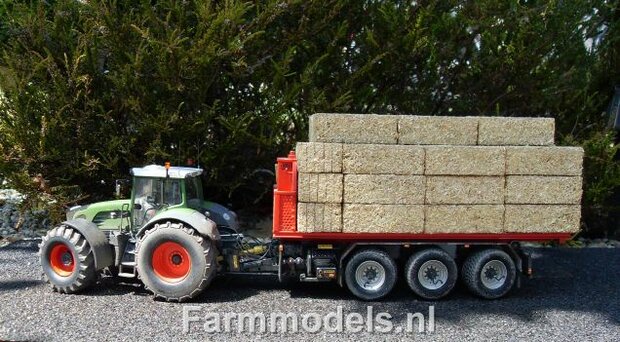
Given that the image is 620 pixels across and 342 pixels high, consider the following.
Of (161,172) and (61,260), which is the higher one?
(161,172)

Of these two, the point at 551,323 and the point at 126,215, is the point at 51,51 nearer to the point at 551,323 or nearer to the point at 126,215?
the point at 126,215

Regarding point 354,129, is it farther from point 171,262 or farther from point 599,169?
point 599,169

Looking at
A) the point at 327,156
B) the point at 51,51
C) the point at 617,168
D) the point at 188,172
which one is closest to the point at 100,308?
the point at 188,172

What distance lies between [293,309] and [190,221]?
5.22 ft

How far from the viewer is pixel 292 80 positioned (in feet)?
34.7

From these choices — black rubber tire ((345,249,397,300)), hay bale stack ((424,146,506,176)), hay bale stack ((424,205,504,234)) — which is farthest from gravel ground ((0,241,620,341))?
hay bale stack ((424,146,506,176))

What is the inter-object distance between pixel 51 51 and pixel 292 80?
384 cm

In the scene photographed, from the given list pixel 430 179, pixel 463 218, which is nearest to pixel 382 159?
pixel 430 179

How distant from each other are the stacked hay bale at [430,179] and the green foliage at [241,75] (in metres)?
2.50

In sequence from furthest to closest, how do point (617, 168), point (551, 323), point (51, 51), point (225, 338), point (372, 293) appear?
point (617, 168) < point (51, 51) < point (372, 293) < point (551, 323) < point (225, 338)

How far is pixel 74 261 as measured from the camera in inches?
306

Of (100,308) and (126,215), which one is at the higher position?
(126,215)

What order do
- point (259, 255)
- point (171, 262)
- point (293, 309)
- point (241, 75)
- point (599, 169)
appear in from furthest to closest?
1. point (599, 169)
2. point (241, 75)
3. point (259, 255)
4. point (171, 262)
5. point (293, 309)

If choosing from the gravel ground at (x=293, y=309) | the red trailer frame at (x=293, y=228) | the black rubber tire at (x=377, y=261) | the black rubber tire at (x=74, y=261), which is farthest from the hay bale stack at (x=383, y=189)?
the black rubber tire at (x=74, y=261)
